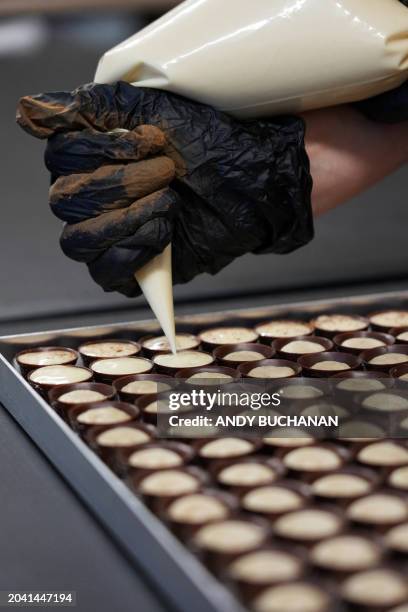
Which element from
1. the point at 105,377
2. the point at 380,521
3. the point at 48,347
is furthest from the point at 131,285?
the point at 380,521

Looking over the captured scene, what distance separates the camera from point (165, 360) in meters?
1.77

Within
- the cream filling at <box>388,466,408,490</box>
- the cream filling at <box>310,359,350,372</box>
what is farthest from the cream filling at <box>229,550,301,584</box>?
the cream filling at <box>310,359,350,372</box>

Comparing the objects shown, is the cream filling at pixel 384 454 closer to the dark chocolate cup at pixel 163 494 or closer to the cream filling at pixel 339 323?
the dark chocolate cup at pixel 163 494

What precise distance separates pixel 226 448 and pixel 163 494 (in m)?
0.19

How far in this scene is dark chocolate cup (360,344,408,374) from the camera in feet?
5.61

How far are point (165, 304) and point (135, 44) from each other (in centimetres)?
Answer: 43

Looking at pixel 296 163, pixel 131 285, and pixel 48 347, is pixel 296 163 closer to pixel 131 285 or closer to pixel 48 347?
pixel 131 285

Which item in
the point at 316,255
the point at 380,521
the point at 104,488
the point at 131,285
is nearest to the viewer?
the point at 380,521

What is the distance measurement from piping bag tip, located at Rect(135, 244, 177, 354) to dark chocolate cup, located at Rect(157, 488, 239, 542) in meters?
0.46

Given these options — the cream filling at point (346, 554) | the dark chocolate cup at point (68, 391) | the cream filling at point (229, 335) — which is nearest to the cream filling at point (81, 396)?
the dark chocolate cup at point (68, 391)

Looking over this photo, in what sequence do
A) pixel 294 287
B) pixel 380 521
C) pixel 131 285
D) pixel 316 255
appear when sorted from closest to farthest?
1. pixel 380 521
2. pixel 131 285
3. pixel 294 287
4. pixel 316 255

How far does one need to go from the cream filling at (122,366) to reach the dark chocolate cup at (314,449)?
1.49 feet

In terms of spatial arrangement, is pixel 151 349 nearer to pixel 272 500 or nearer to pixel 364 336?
pixel 364 336

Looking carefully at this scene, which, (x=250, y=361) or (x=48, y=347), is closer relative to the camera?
(x=250, y=361)
